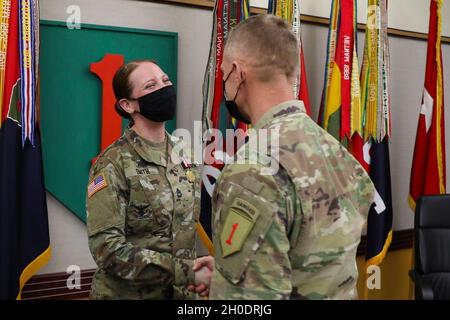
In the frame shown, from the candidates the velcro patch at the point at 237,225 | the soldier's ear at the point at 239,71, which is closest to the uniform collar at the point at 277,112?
the soldier's ear at the point at 239,71

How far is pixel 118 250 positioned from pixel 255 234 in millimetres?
616

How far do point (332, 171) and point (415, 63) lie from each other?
2.83 metres

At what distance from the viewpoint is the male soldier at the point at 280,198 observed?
905mm

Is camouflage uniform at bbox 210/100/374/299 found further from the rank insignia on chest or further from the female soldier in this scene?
the rank insignia on chest

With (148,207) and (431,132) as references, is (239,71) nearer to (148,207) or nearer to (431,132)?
(148,207)

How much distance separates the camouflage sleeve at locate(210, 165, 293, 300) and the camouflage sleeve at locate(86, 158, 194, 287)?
494 mm

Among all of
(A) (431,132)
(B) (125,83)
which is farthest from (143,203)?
(A) (431,132)

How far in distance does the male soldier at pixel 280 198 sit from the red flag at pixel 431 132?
202cm

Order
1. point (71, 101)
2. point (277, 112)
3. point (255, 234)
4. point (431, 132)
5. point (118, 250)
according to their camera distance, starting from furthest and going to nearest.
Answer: point (431, 132)
point (71, 101)
point (118, 250)
point (277, 112)
point (255, 234)

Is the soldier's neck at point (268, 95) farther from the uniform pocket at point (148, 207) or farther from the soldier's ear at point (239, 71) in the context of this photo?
the uniform pocket at point (148, 207)

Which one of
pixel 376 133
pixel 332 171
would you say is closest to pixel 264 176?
pixel 332 171

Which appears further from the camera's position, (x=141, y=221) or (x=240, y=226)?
(x=141, y=221)

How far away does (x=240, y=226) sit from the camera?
0.91 meters

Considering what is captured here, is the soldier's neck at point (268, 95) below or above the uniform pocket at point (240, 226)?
above
